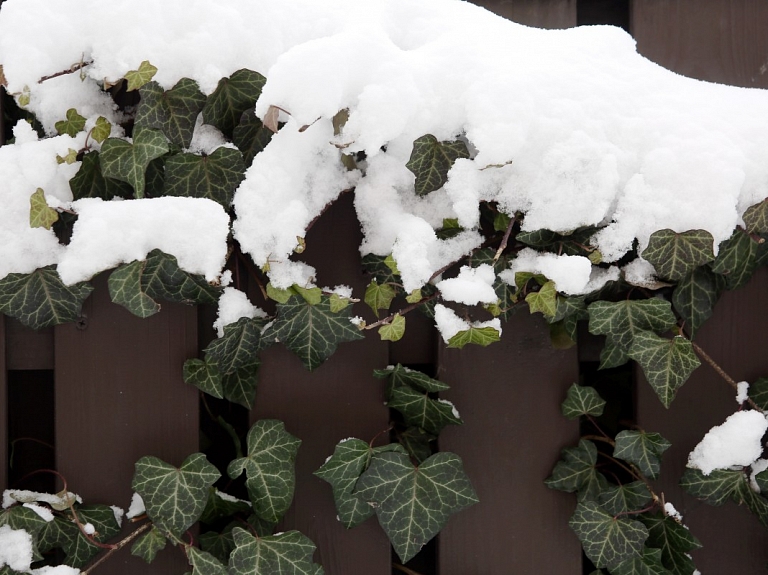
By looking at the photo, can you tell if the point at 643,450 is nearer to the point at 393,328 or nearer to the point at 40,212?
the point at 393,328

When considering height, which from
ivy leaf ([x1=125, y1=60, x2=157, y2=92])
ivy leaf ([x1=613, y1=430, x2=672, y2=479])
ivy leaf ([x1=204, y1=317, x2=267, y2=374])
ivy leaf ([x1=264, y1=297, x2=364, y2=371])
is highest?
ivy leaf ([x1=125, y1=60, x2=157, y2=92])

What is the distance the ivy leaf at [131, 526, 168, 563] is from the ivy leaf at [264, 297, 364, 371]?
286 millimetres

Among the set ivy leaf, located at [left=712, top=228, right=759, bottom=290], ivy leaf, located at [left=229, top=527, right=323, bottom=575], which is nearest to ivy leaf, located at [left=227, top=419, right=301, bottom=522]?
ivy leaf, located at [left=229, top=527, right=323, bottom=575]

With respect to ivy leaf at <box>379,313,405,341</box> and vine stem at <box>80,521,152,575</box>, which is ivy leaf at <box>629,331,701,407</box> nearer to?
ivy leaf at <box>379,313,405,341</box>

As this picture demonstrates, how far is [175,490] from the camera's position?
79cm

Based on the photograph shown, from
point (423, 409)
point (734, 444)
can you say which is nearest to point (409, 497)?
point (423, 409)

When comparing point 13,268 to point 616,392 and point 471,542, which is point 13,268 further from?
point 616,392

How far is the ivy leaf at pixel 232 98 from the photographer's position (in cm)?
77

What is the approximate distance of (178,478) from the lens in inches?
31.2

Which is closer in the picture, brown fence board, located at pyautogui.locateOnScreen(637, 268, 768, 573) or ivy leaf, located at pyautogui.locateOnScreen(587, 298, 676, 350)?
ivy leaf, located at pyautogui.locateOnScreen(587, 298, 676, 350)

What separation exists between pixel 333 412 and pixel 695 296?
1.66ft

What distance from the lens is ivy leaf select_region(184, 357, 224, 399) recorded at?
818 mm

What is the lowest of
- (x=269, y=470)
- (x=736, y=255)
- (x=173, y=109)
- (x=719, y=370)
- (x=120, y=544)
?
(x=120, y=544)

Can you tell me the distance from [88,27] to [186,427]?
1.71 ft
